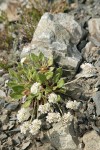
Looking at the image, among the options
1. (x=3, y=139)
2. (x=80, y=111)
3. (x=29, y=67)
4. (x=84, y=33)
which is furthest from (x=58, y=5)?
(x=3, y=139)

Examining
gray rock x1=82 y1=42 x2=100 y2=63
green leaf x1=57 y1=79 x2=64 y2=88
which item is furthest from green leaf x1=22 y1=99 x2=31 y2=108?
gray rock x1=82 y1=42 x2=100 y2=63

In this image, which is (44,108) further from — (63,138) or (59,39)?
(59,39)

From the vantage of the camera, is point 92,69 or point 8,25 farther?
point 8,25

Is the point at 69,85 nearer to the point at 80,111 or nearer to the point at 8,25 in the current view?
the point at 80,111

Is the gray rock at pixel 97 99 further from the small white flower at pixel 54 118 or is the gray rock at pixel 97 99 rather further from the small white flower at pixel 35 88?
the small white flower at pixel 35 88

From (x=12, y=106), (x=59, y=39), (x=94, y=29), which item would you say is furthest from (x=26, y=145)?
(x=94, y=29)

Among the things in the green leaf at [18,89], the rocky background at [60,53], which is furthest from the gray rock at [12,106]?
the green leaf at [18,89]

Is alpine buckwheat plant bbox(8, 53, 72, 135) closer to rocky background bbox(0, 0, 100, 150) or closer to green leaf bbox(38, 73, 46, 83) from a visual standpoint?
green leaf bbox(38, 73, 46, 83)
